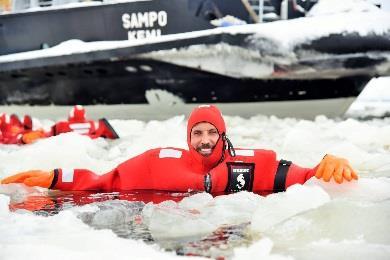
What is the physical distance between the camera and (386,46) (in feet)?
20.5

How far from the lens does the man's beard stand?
292 cm

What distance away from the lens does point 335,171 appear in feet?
8.27

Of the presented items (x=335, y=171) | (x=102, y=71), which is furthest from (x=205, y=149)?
(x=102, y=71)

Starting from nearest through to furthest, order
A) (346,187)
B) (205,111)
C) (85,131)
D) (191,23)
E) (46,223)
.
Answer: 1. (46,223)
2. (346,187)
3. (205,111)
4. (85,131)
5. (191,23)

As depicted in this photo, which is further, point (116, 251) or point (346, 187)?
point (346, 187)

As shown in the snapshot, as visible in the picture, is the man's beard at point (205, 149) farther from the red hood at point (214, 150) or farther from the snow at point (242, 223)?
the snow at point (242, 223)

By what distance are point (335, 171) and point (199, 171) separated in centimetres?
77

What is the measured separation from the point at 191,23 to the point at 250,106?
4.40ft

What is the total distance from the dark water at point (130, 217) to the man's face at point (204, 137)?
0.28 m

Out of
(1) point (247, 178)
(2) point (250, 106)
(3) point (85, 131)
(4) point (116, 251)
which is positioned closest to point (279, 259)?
(4) point (116, 251)

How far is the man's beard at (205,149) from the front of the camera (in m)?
2.92

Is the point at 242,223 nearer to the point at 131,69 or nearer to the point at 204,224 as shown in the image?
the point at 204,224

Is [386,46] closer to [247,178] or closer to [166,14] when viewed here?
[166,14]

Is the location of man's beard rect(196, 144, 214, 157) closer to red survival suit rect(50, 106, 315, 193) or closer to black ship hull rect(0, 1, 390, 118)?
red survival suit rect(50, 106, 315, 193)
